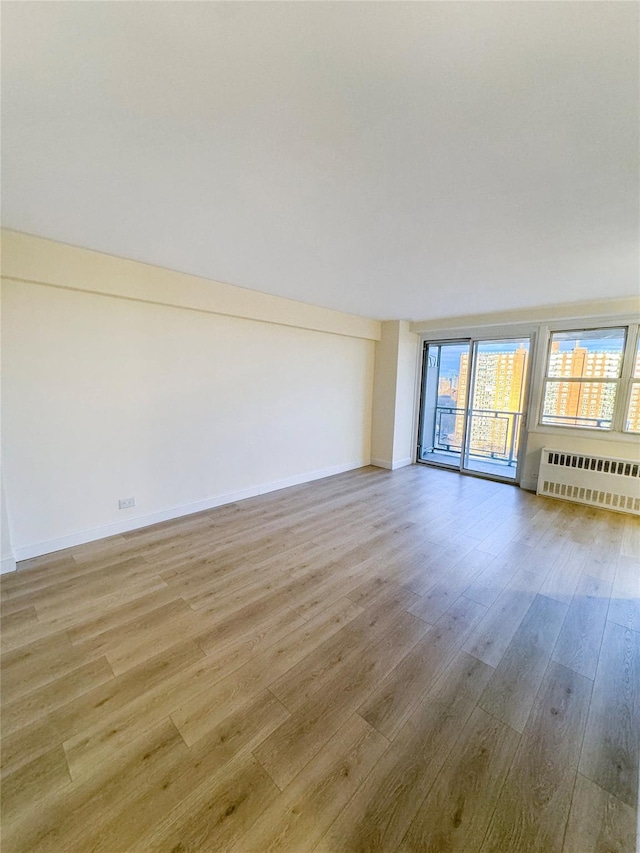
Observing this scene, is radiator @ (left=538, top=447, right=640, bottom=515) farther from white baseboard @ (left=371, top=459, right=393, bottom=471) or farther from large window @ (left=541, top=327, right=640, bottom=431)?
white baseboard @ (left=371, top=459, right=393, bottom=471)

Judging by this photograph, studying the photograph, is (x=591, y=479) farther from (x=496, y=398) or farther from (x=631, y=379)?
(x=496, y=398)

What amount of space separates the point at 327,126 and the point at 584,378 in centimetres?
455

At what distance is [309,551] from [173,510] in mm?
1615

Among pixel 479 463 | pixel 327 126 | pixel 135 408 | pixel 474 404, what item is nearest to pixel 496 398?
pixel 474 404

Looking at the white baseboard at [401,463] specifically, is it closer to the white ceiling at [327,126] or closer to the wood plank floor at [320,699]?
→ the wood plank floor at [320,699]

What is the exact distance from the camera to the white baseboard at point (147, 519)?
2686 mm

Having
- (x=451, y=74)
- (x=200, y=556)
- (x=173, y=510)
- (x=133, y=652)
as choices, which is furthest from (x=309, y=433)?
(x=451, y=74)

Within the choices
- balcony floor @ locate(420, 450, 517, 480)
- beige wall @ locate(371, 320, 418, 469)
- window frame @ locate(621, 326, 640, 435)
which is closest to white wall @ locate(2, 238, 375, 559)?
beige wall @ locate(371, 320, 418, 469)

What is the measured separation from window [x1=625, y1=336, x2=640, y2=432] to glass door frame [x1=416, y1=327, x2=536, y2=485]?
105cm

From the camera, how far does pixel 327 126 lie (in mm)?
1326

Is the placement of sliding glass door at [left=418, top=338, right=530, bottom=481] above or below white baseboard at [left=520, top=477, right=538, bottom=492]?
above

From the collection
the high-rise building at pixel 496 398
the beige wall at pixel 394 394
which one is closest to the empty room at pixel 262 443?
the high-rise building at pixel 496 398

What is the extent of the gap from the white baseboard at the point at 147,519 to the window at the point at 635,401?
4.00 metres

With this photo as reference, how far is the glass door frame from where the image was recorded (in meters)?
4.65
